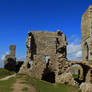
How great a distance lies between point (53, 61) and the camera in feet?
73.4

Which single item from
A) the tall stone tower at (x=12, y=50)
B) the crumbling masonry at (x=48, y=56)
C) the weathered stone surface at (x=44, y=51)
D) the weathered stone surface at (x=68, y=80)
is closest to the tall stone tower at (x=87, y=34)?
the crumbling masonry at (x=48, y=56)

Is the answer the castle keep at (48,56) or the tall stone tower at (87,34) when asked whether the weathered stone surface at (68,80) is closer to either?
the castle keep at (48,56)

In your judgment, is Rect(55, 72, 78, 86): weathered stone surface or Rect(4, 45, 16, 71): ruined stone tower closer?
Rect(55, 72, 78, 86): weathered stone surface

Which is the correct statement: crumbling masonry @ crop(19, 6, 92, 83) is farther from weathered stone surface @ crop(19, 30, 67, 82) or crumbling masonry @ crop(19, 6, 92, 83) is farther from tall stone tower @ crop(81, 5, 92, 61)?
tall stone tower @ crop(81, 5, 92, 61)

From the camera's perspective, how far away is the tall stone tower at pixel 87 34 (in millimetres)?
27403

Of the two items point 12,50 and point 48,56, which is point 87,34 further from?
point 12,50

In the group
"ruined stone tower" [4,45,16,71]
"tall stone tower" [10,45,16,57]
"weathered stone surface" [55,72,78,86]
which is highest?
"tall stone tower" [10,45,16,57]

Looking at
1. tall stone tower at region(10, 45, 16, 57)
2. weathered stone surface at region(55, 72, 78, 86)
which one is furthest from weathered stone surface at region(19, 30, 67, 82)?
tall stone tower at region(10, 45, 16, 57)

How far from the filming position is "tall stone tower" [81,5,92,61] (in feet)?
89.9

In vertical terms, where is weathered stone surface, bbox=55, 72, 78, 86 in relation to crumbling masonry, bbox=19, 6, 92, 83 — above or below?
below

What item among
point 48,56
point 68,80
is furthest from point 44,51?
point 68,80

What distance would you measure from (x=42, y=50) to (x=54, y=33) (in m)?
3.26

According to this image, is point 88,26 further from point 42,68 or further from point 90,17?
point 42,68

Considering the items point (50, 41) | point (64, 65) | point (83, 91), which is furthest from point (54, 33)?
point (83, 91)
